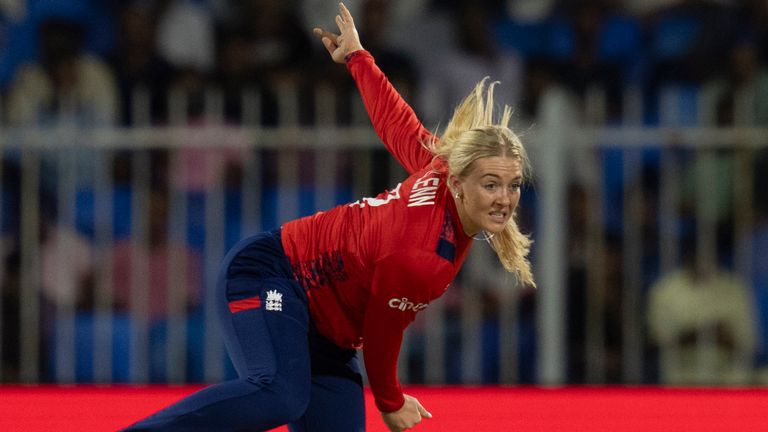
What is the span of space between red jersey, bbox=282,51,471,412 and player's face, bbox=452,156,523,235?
67 mm

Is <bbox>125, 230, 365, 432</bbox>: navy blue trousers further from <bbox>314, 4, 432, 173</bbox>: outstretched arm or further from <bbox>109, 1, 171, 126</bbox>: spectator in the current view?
<bbox>109, 1, 171, 126</bbox>: spectator

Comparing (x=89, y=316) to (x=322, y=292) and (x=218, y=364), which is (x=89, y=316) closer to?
(x=218, y=364)

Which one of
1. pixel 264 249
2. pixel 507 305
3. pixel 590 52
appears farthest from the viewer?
pixel 590 52

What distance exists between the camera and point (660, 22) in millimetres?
6984

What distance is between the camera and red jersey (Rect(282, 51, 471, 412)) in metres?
3.54

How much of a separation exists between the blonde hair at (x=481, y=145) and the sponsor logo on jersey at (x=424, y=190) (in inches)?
2.4

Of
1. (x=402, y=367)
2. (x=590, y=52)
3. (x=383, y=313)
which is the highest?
(x=590, y=52)

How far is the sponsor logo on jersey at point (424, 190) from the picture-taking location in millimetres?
3631

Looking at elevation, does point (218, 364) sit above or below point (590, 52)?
below

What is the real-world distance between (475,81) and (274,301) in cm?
322

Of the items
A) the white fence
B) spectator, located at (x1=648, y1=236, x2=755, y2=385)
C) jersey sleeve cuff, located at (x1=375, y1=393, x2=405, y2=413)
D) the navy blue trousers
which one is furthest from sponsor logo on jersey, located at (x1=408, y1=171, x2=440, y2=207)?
spectator, located at (x1=648, y1=236, x2=755, y2=385)

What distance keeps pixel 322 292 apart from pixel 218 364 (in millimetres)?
2395

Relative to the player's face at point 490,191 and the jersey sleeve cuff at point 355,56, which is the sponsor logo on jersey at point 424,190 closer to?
the player's face at point 490,191

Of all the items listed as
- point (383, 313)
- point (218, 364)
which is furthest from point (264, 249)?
point (218, 364)
